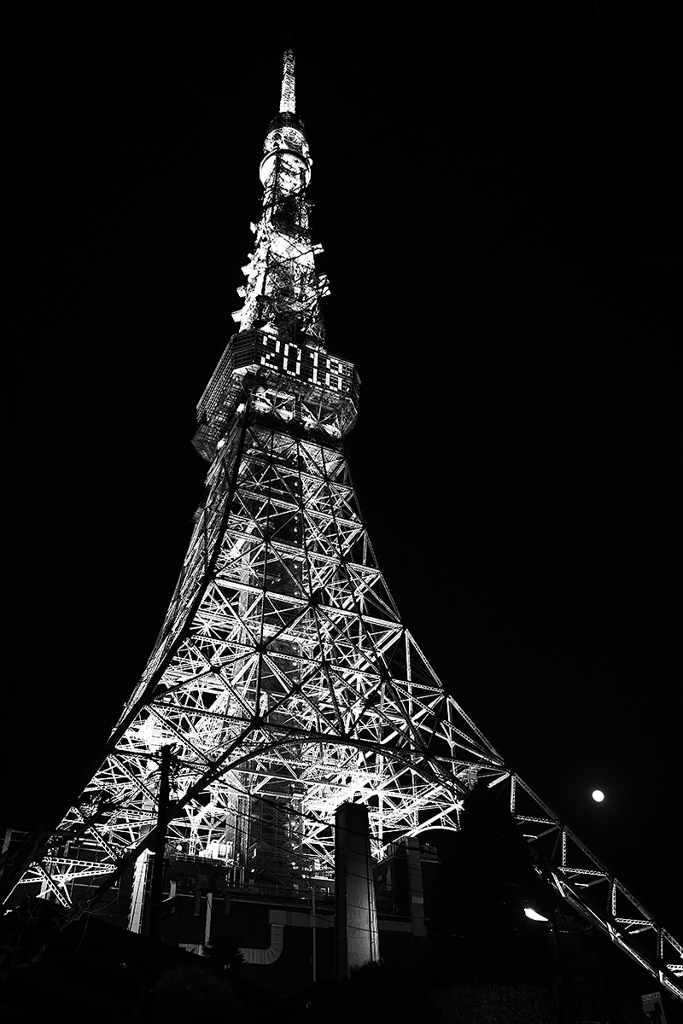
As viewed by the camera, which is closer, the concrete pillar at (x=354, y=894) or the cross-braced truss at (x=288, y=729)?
the concrete pillar at (x=354, y=894)

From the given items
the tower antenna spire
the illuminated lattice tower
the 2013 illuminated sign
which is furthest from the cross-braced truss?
the tower antenna spire

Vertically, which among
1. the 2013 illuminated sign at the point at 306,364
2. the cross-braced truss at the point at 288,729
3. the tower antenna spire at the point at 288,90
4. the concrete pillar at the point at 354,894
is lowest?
the concrete pillar at the point at 354,894

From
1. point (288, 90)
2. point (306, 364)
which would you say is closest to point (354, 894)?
point (306, 364)

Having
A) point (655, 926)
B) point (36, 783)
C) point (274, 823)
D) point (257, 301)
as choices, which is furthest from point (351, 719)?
point (257, 301)

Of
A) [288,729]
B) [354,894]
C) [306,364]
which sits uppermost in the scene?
[306,364]

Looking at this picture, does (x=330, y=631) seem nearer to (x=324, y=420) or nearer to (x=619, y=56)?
(x=324, y=420)

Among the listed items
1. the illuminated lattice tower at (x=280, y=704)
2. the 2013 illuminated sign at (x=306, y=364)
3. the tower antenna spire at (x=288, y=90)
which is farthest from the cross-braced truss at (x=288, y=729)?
the tower antenna spire at (x=288, y=90)

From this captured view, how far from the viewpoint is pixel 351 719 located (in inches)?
965

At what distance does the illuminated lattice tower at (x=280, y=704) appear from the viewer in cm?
2270

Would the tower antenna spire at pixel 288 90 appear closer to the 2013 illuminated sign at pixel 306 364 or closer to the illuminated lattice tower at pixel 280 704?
the illuminated lattice tower at pixel 280 704

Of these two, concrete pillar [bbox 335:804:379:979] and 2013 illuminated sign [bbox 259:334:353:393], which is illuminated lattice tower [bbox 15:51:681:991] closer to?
2013 illuminated sign [bbox 259:334:353:393]

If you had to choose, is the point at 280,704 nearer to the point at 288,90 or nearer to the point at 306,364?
the point at 306,364

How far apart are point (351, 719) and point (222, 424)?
20991mm

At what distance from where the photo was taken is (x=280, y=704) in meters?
21.7
